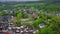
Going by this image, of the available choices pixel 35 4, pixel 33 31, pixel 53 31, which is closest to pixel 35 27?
pixel 33 31

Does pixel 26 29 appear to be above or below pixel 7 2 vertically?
below

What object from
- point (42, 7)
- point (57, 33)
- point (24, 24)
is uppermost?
point (42, 7)

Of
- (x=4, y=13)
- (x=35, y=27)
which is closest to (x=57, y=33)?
(x=35, y=27)

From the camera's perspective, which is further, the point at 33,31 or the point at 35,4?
the point at 35,4

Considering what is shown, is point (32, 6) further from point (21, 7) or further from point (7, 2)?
point (7, 2)

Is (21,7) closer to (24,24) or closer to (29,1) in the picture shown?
(29,1)

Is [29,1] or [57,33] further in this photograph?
[29,1]

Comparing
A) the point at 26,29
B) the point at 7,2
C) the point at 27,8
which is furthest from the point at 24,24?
the point at 7,2

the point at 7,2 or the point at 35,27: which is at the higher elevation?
the point at 7,2
